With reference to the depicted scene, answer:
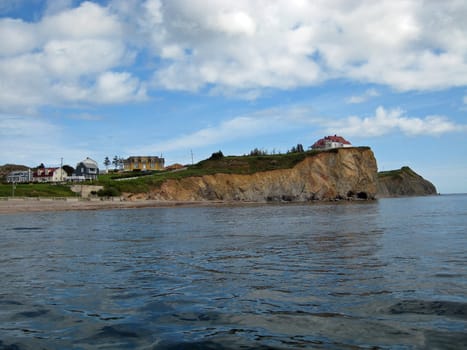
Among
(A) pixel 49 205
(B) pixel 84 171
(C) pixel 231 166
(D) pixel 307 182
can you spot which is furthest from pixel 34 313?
(B) pixel 84 171

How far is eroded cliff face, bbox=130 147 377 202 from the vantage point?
87250 mm

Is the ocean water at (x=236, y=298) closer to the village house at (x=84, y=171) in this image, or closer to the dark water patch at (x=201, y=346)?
the dark water patch at (x=201, y=346)

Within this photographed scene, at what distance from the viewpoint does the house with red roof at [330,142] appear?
128m

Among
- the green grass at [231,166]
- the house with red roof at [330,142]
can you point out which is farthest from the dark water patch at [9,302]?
the house with red roof at [330,142]

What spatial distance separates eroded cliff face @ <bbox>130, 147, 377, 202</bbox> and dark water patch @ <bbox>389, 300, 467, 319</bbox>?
7668cm

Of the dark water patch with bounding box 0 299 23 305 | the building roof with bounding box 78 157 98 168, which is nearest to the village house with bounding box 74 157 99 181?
the building roof with bounding box 78 157 98 168

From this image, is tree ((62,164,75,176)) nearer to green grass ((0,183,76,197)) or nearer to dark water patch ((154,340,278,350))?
green grass ((0,183,76,197))

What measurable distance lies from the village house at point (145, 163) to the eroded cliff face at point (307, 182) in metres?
50.0

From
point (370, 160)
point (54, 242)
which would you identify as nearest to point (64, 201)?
point (54, 242)

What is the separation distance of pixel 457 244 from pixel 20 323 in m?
13.9

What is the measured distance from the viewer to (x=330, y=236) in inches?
731

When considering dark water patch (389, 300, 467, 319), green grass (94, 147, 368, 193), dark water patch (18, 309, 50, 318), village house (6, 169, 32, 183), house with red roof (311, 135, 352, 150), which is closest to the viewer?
dark water patch (389, 300, 467, 319)

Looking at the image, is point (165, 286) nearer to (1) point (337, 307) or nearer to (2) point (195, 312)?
(2) point (195, 312)

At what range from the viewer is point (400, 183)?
537 ft
